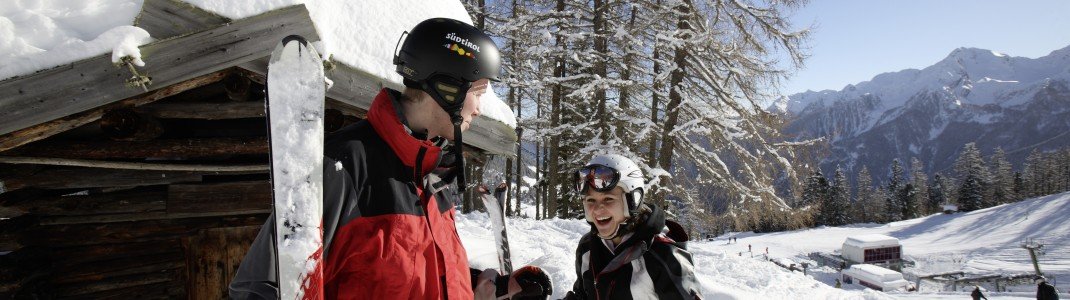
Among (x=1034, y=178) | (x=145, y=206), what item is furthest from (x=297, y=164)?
(x=1034, y=178)

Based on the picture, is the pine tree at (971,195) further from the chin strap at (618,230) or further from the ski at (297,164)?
the ski at (297,164)

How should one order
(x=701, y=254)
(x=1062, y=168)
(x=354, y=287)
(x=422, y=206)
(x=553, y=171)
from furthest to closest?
(x=1062, y=168) < (x=553, y=171) < (x=701, y=254) < (x=422, y=206) < (x=354, y=287)

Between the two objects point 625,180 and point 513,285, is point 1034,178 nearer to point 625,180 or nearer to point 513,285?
point 625,180

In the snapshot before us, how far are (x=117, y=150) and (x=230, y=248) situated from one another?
1.13 m

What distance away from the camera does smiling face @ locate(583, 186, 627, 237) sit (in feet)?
12.2

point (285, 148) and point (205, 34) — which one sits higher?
point (205, 34)

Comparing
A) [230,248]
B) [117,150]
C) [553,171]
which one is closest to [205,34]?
[117,150]

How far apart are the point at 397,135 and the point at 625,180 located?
2.54 metres

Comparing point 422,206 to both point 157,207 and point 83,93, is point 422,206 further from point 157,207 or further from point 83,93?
point 157,207

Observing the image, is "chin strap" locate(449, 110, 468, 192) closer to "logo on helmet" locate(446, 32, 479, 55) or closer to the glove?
"logo on helmet" locate(446, 32, 479, 55)

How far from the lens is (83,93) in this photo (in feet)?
8.82

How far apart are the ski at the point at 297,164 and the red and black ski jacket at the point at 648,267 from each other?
7.79ft

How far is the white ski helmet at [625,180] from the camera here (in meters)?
3.75

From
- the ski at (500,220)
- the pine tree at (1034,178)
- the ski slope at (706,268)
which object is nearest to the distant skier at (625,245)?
the ski at (500,220)
